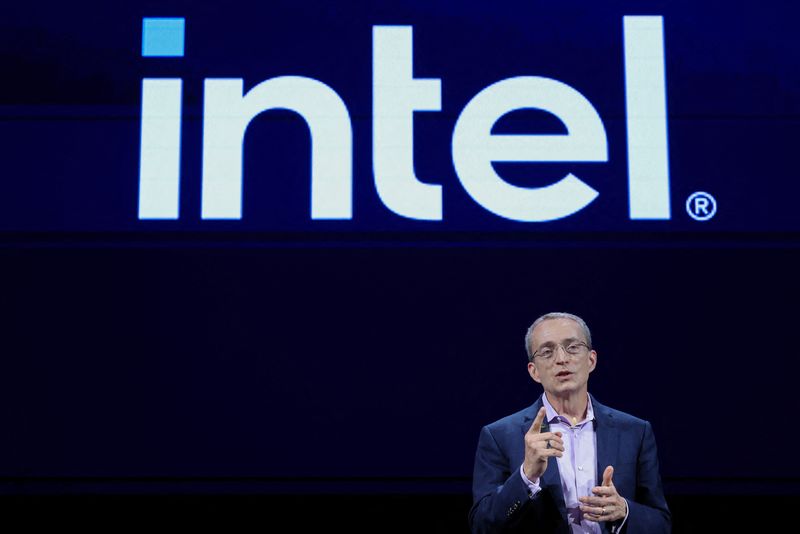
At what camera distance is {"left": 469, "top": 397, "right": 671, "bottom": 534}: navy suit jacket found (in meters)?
2.18

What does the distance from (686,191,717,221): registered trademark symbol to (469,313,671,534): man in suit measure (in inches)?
50.7

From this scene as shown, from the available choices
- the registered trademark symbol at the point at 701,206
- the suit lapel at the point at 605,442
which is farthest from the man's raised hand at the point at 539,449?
the registered trademark symbol at the point at 701,206

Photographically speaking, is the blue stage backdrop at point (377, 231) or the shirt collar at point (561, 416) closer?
the shirt collar at point (561, 416)

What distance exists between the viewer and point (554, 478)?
7.50 feet

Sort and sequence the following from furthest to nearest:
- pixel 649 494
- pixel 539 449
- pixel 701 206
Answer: pixel 701 206
pixel 649 494
pixel 539 449

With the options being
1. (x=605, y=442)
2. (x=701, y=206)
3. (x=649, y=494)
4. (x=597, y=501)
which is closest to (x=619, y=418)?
(x=605, y=442)

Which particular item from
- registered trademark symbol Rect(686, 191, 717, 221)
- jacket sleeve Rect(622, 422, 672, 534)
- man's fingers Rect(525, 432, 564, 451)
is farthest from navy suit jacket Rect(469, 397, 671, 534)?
registered trademark symbol Rect(686, 191, 717, 221)

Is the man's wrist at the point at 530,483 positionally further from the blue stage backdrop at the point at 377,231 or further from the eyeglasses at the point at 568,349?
the blue stage backdrop at the point at 377,231

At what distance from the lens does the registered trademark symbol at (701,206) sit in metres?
3.52

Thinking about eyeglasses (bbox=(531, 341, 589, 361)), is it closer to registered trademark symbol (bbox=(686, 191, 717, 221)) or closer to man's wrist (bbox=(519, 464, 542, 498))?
man's wrist (bbox=(519, 464, 542, 498))

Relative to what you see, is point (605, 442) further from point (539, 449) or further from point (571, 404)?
point (539, 449)


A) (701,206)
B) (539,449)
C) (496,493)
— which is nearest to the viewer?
(539,449)

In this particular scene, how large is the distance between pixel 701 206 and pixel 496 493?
1.77 meters

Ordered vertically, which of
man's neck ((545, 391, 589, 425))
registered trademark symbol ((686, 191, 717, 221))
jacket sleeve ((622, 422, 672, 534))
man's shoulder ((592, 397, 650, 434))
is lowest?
jacket sleeve ((622, 422, 672, 534))
